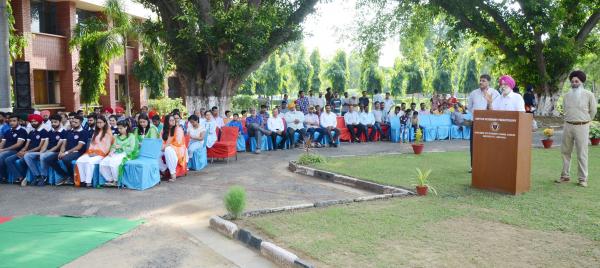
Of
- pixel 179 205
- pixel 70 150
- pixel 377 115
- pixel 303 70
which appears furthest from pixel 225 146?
pixel 303 70

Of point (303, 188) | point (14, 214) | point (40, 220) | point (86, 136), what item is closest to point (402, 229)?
point (303, 188)

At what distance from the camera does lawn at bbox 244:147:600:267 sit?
491 centimetres

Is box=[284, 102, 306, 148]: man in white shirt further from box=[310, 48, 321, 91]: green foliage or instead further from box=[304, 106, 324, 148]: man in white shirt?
box=[310, 48, 321, 91]: green foliage

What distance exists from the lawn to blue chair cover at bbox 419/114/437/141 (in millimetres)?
9416

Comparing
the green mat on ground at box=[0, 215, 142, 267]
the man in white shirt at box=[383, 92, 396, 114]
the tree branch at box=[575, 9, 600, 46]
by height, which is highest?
the tree branch at box=[575, 9, 600, 46]

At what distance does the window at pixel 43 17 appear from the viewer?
73.2 ft

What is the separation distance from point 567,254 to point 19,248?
5.92m

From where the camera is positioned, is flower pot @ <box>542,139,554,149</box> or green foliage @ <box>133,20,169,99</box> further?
green foliage @ <box>133,20,169,99</box>

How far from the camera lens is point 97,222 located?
693 centimetres

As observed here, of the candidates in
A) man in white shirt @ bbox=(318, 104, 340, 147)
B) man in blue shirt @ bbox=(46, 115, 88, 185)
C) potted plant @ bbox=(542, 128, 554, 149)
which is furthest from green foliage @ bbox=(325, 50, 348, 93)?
man in blue shirt @ bbox=(46, 115, 88, 185)

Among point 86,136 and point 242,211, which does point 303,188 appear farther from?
point 86,136

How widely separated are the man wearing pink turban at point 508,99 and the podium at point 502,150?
0.33m

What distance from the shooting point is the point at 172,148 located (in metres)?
10.5

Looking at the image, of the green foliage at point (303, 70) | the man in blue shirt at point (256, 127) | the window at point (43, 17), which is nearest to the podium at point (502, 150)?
the man in blue shirt at point (256, 127)
